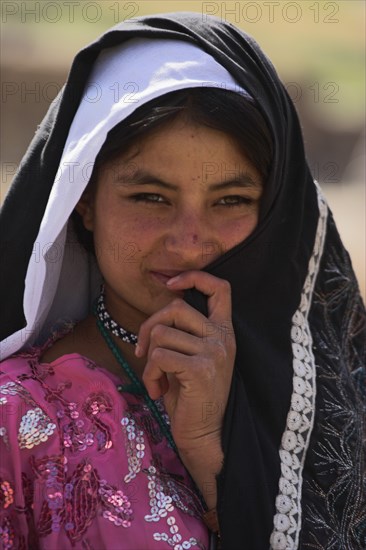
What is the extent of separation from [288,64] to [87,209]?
48.9 ft

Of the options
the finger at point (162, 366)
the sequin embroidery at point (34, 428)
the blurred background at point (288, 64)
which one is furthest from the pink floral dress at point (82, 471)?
the blurred background at point (288, 64)

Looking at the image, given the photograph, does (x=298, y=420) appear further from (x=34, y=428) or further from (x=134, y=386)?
(x=34, y=428)

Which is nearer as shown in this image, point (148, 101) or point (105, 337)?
point (148, 101)

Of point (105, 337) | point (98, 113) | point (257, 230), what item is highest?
point (98, 113)

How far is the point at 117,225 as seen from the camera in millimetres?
2135

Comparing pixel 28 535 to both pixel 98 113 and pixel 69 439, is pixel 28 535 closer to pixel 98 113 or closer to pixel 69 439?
pixel 69 439

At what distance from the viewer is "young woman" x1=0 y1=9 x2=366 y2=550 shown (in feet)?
6.37

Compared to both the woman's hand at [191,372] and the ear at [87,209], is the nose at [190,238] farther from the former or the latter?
the ear at [87,209]

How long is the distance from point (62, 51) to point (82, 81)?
13.2m

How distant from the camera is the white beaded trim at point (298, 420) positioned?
201 centimetres

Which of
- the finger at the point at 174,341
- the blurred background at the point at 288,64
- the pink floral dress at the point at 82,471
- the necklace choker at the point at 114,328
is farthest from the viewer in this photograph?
the blurred background at the point at 288,64

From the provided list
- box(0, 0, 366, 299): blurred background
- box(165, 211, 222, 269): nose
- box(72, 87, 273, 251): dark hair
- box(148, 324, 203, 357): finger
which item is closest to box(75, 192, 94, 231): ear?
box(72, 87, 273, 251): dark hair

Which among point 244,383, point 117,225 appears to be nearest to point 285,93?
point 117,225

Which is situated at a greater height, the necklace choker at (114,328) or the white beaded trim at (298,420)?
the necklace choker at (114,328)
